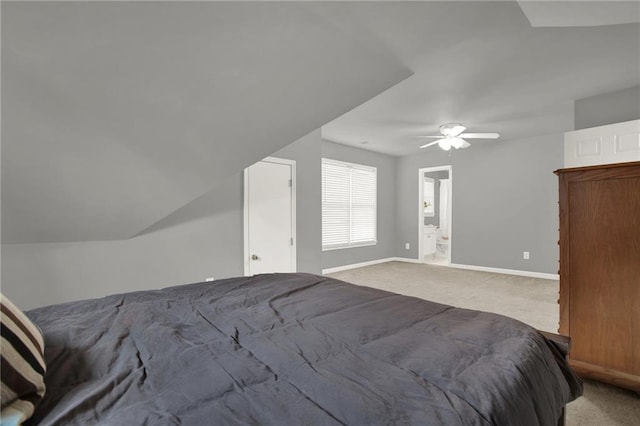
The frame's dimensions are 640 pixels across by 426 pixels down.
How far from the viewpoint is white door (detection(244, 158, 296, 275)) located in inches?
141

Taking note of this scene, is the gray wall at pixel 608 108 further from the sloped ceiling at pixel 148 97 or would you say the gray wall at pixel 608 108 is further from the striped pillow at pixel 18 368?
the striped pillow at pixel 18 368

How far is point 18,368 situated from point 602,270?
290cm

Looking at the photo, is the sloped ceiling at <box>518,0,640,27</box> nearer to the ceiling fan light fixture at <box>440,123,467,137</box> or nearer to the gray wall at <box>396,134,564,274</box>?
the ceiling fan light fixture at <box>440,123,467,137</box>

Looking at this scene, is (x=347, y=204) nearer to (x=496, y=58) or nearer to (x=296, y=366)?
(x=496, y=58)

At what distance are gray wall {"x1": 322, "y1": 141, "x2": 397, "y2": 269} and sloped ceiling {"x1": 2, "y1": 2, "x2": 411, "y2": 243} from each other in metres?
3.45

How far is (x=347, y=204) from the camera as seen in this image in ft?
20.7

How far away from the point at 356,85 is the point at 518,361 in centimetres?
213

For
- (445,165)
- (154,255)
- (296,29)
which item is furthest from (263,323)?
(445,165)

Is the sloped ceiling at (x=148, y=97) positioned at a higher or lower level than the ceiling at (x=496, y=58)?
lower

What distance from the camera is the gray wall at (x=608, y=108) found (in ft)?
11.1

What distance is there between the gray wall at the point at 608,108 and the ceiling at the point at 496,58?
130 millimetres

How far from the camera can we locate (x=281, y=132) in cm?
259

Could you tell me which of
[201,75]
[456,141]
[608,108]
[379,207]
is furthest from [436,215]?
[201,75]

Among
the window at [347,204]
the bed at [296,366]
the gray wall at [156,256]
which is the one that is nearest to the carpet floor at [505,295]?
the window at [347,204]
